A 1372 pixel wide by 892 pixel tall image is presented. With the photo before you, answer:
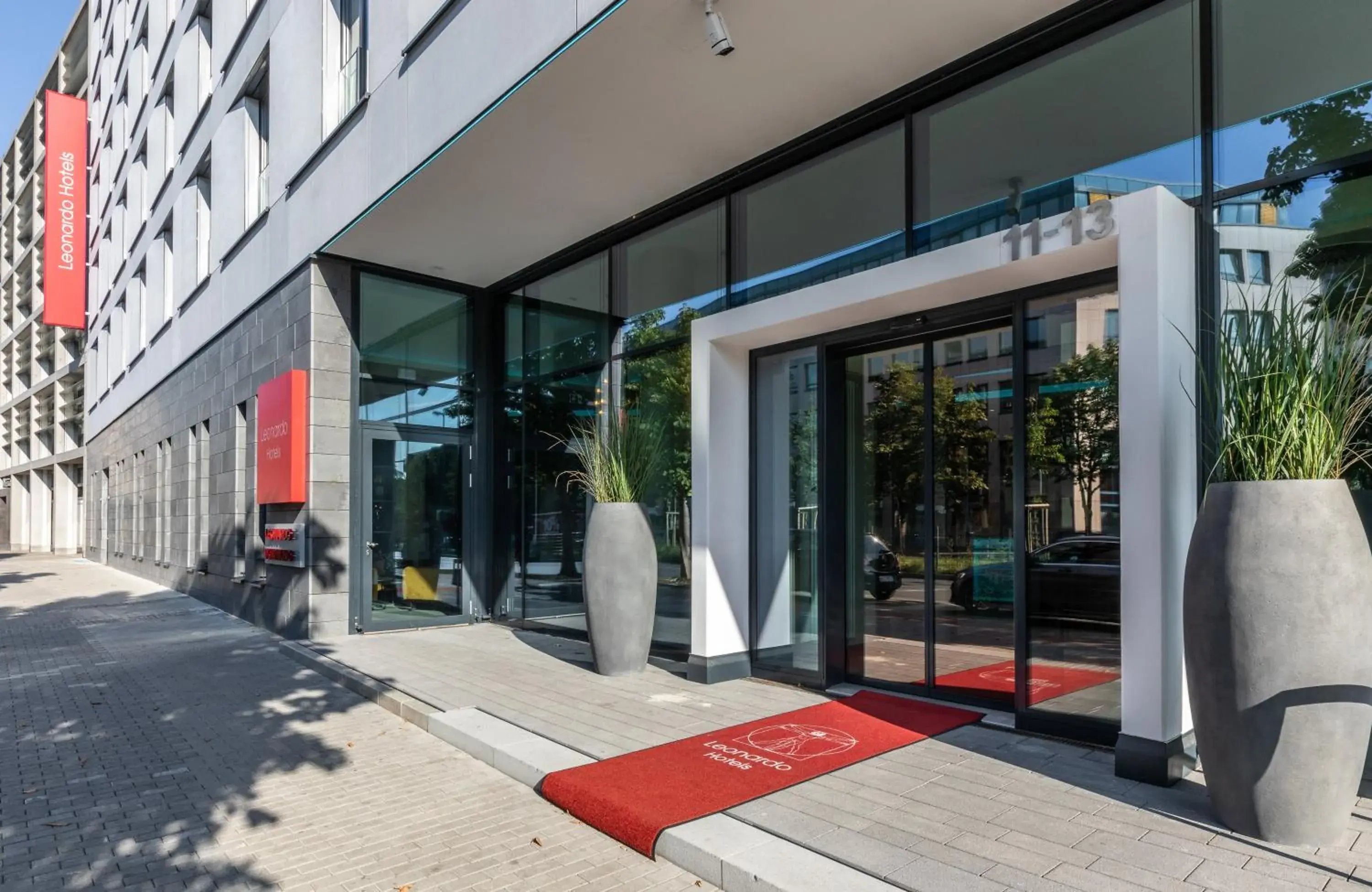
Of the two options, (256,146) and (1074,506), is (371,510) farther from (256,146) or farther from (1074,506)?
(1074,506)

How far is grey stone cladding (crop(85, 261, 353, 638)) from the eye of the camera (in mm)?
10156

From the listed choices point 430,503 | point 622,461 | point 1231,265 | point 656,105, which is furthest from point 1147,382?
point 430,503

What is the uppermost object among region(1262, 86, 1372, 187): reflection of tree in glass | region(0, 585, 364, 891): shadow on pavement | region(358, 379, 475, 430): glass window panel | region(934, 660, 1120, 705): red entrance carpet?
region(1262, 86, 1372, 187): reflection of tree in glass

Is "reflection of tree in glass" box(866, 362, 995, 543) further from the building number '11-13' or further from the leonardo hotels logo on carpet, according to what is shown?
the leonardo hotels logo on carpet

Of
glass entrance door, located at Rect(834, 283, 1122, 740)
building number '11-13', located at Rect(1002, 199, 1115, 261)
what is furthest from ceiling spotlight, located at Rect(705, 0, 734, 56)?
glass entrance door, located at Rect(834, 283, 1122, 740)

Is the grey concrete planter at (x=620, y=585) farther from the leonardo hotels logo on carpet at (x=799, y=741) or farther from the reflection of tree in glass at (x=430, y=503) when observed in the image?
the reflection of tree in glass at (x=430, y=503)

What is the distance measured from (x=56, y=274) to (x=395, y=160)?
2667cm

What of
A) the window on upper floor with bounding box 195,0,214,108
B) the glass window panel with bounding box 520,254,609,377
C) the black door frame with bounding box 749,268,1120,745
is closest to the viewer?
the black door frame with bounding box 749,268,1120,745

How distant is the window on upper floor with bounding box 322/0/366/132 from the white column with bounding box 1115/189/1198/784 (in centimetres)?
892

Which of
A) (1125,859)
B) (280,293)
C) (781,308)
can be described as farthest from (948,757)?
(280,293)

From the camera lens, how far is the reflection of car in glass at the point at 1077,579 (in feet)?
17.0

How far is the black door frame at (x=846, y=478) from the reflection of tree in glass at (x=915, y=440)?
0.10 meters

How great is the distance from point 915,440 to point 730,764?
9.49 ft

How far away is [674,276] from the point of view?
873 centimetres
